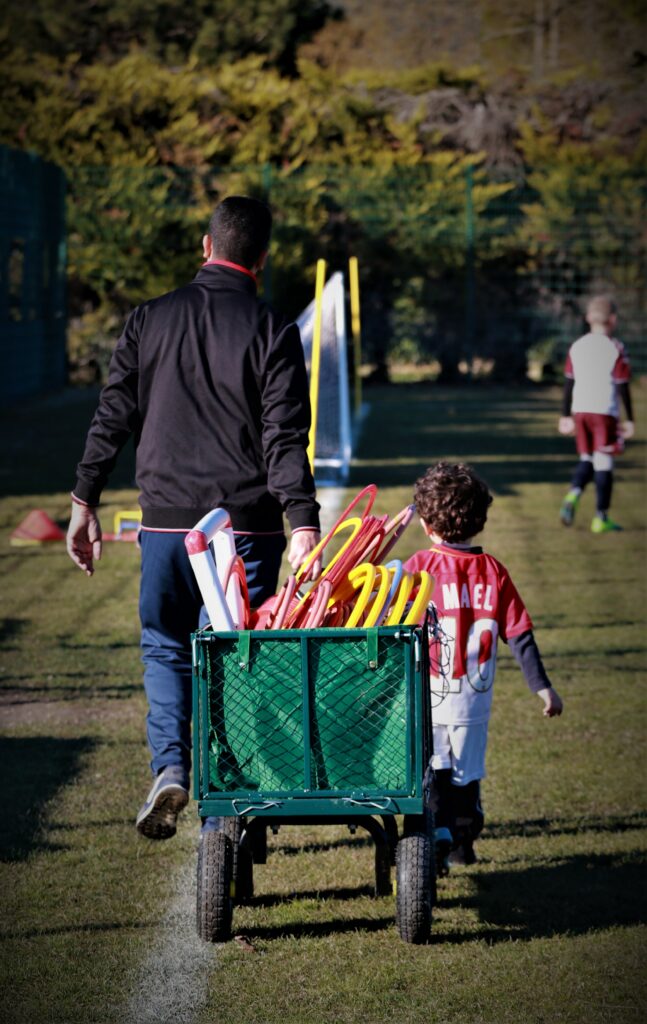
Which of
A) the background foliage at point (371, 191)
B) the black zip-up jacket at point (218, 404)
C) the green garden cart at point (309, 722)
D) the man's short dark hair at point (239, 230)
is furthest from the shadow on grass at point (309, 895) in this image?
the background foliage at point (371, 191)

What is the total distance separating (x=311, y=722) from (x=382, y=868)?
2.13ft

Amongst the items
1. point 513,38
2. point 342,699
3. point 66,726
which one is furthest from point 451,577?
point 513,38

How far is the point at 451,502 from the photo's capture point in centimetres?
485

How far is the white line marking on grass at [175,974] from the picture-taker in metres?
3.99

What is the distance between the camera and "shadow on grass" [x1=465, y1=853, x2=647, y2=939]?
467 cm

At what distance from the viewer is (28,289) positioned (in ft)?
79.0

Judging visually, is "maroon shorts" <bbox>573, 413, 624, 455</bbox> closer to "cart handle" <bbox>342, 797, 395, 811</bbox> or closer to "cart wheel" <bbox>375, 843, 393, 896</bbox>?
"cart wheel" <bbox>375, 843, 393, 896</bbox>

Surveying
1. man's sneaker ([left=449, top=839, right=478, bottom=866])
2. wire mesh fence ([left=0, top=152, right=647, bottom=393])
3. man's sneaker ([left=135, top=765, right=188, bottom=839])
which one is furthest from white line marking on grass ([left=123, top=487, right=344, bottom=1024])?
wire mesh fence ([left=0, top=152, right=647, bottom=393])

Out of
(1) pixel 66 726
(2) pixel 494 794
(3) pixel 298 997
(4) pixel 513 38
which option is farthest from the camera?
(4) pixel 513 38

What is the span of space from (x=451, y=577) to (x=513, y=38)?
52.2 m

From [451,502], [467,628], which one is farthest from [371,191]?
[467,628]

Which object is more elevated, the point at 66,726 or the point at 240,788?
the point at 240,788

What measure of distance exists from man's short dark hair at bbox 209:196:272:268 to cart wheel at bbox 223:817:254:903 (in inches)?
71.3

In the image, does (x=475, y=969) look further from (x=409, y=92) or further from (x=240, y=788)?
(x=409, y=92)
